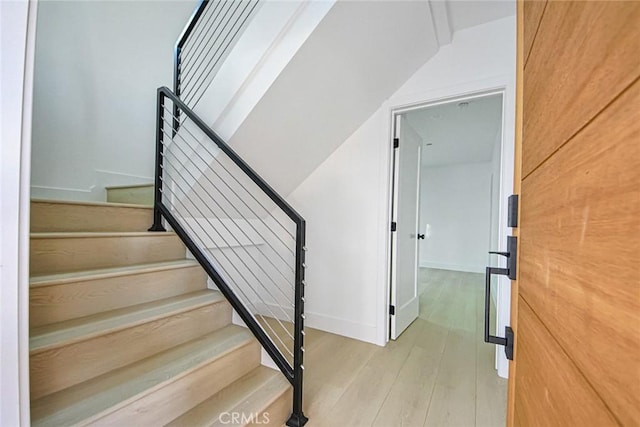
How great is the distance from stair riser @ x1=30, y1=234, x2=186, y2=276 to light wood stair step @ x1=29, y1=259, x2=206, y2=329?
94 mm

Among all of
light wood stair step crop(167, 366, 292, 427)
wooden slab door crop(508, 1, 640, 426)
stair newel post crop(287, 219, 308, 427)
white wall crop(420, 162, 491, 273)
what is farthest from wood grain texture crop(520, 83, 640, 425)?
white wall crop(420, 162, 491, 273)

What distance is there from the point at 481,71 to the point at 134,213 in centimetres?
272

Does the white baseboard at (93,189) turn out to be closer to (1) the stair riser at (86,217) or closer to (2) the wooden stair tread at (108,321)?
(1) the stair riser at (86,217)

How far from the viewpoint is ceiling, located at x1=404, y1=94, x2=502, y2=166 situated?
298 centimetres

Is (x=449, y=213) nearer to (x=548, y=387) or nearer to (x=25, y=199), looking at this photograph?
(x=548, y=387)

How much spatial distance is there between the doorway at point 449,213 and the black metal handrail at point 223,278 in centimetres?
121

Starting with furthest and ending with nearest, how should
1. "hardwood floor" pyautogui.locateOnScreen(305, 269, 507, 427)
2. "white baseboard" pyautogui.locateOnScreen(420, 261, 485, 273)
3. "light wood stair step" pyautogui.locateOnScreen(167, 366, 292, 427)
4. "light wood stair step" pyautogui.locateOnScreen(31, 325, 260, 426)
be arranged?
"white baseboard" pyautogui.locateOnScreen(420, 261, 485, 273)
"hardwood floor" pyautogui.locateOnScreen(305, 269, 507, 427)
"light wood stair step" pyautogui.locateOnScreen(167, 366, 292, 427)
"light wood stair step" pyautogui.locateOnScreen(31, 325, 260, 426)

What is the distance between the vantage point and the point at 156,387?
3.59ft

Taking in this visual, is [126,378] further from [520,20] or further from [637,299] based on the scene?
[520,20]

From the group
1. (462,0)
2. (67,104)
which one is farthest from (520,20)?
(67,104)

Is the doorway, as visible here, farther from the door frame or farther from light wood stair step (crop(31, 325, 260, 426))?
light wood stair step (crop(31, 325, 260, 426))

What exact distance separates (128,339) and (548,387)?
1505 millimetres

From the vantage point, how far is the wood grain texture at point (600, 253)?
251 mm

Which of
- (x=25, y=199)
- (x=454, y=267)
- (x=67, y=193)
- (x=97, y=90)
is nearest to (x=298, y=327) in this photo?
(x=25, y=199)
